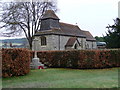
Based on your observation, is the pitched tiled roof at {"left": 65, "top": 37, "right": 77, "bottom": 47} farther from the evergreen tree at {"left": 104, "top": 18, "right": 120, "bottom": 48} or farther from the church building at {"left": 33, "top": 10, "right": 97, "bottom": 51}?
the evergreen tree at {"left": 104, "top": 18, "right": 120, "bottom": 48}

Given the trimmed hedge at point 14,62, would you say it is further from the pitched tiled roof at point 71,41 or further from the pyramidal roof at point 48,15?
the pitched tiled roof at point 71,41

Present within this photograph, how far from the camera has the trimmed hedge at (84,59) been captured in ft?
55.6

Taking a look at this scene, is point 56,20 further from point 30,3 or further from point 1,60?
point 1,60

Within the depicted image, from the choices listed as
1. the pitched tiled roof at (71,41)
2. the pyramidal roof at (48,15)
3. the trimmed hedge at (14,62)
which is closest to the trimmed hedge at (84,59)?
the trimmed hedge at (14,62)

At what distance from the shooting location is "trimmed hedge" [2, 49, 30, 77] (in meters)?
11.4

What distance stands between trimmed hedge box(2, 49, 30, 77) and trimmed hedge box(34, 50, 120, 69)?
220 inches

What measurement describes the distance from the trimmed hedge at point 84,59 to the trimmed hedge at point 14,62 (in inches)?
220

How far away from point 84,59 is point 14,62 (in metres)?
7.15

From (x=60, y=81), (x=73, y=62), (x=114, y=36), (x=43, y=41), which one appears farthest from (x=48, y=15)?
(x=60, y=81)

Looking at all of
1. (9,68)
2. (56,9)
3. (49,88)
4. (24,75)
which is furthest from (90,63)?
(56,9)

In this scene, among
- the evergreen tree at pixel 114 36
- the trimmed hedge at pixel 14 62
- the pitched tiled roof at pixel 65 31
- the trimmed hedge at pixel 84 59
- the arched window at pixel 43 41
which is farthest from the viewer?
the arched window at pixel 43 41

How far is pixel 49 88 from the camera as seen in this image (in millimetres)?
8070

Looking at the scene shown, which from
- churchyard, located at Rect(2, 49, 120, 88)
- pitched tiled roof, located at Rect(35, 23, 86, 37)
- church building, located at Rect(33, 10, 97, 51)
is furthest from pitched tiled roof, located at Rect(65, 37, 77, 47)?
churchyard, located at Rect(2, 49, 120, 88)

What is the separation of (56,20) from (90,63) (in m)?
27.7
